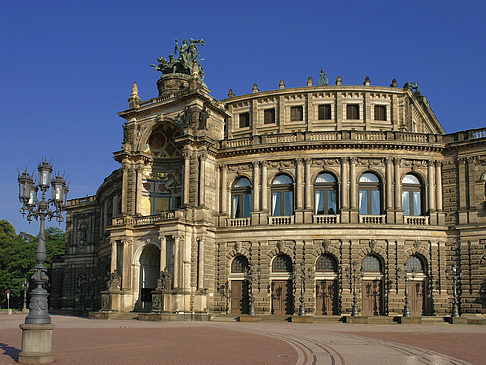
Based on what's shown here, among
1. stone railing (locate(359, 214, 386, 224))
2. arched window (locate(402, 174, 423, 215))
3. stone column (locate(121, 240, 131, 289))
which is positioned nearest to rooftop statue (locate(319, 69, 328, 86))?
arched window (locate(402, 174, 423, 215))

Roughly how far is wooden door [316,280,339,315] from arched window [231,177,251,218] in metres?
9.30

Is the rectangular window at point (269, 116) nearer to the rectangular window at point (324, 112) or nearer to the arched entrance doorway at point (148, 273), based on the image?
the rectangular window at point (324, 112)

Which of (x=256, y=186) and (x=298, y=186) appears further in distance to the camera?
(x=256, y=186)

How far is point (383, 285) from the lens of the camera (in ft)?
156

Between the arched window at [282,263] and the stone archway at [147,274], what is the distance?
11575 mm

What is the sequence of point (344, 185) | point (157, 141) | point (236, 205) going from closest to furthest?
1. point (344, 185)
2. point (236, 205)
3. point (157, 141)

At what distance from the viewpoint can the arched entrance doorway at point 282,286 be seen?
160ft

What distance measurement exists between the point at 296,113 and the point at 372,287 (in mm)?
19236

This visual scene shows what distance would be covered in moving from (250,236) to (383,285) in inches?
473

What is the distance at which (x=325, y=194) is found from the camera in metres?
50.2

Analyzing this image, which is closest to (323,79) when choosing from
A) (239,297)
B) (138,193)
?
(138,193)

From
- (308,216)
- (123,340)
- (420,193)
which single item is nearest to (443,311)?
(420,193)

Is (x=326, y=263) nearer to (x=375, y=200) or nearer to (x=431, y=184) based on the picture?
(x=375, y=200)

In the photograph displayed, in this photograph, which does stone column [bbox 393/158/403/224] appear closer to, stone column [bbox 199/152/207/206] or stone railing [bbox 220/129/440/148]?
stone railing [bbox 220/129/440/148]
